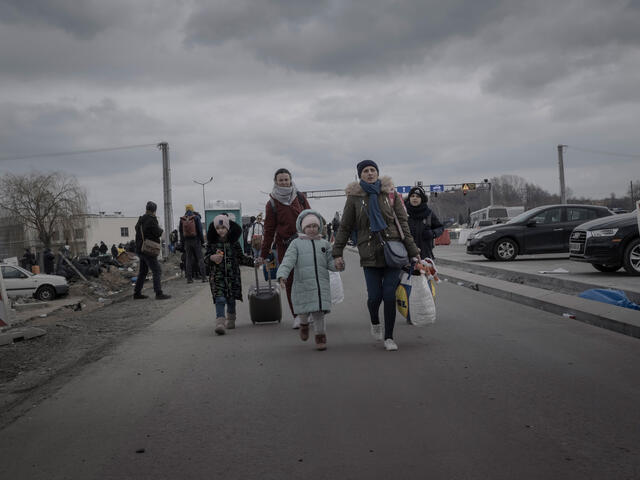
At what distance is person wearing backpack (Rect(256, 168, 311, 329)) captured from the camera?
7883mm

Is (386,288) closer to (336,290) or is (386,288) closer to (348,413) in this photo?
(336,290)

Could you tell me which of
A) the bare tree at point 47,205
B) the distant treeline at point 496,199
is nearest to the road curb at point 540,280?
the bare tree at point 47,205

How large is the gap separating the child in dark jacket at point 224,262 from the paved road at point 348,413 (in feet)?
3.47

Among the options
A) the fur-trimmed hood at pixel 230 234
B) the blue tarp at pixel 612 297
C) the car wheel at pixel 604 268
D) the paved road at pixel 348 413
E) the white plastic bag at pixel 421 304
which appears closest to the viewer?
the paved road at pixel 348 413

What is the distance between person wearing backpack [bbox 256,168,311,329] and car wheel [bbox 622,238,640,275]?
24.9 ft

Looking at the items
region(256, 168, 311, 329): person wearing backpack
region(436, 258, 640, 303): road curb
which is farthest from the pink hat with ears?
region(436, 258, 640, 303): road curb

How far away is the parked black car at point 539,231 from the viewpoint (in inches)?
736

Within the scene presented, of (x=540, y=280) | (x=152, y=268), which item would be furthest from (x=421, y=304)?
(x=152, y=268)

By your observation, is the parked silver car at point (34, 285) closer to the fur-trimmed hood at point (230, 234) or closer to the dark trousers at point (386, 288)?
the fur-trimmed hood at point (230, 234)

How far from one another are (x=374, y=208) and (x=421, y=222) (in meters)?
2.72

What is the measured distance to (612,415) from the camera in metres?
4.10

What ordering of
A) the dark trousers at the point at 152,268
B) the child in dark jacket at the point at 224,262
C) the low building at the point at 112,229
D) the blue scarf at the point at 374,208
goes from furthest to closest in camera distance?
the low building at the point at 112,229
the dark trousers at the point at 152,268
the child in dark jacket at the point at 224,262
the blue scarf at the point at 374,208

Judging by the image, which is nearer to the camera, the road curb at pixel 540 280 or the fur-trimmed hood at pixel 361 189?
the fur-trimmed hood at pixel 361 189

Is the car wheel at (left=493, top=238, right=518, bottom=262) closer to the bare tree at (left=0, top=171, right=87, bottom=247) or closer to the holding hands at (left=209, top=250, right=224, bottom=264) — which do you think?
the holding hands at (left=209, top=250, right=224, bottom=264)
